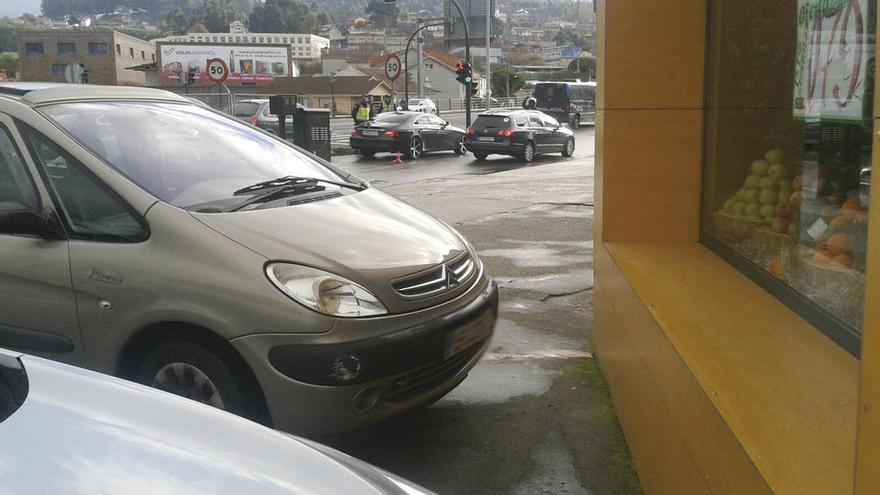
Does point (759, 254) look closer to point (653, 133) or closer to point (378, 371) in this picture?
point (653, 133)

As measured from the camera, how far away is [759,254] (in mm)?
3924

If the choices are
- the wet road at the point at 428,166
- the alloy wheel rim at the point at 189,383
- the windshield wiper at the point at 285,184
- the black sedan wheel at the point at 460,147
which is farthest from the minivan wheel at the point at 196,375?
the black sedan wheel at the point at 460,147

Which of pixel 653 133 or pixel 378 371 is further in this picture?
pixel 653 133

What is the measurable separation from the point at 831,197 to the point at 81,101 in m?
3.45

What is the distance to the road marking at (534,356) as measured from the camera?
5457mm

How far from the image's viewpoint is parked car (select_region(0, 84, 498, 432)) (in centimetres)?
348

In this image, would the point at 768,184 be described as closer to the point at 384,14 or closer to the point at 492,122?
the point at 492,122

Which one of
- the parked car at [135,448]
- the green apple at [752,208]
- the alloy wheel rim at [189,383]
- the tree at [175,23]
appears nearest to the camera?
the parked car at [135,448]

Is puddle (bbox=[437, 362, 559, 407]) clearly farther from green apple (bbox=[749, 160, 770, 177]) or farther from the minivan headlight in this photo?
green apple (bbox=[749, 160, 770, 177])

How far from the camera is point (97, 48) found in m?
87.1

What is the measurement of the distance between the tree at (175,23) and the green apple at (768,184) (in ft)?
454

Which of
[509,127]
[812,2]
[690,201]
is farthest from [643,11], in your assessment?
[509,127]

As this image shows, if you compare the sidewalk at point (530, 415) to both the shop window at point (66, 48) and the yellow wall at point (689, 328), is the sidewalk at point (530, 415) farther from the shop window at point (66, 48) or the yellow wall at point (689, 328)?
the shop window at point (66, 48)

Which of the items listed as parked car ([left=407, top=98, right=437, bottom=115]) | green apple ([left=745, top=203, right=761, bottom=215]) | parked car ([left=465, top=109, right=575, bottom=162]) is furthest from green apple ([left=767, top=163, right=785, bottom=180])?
parked car ([left=407, top=98, right=437, bottom=115])
